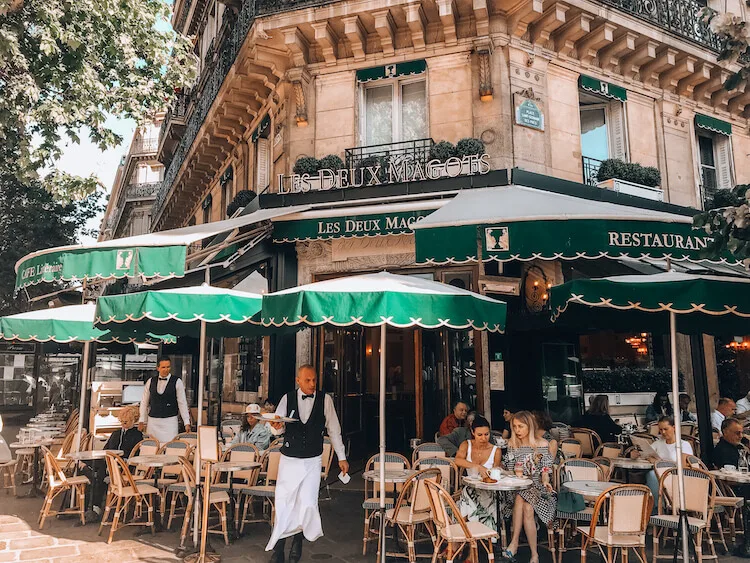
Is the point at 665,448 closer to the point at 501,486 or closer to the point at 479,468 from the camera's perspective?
the point at 479,468

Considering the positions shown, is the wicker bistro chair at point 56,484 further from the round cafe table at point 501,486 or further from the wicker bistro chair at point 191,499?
the round cafe table at point 501,486

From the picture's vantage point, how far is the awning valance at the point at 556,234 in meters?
6.08

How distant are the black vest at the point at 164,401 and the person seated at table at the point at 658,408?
311 inches

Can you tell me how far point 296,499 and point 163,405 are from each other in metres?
3.33

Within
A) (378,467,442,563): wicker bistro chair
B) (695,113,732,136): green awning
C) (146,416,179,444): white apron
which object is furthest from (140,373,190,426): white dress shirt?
(695,113,732,136): green awning

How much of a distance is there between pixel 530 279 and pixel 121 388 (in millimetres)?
7814

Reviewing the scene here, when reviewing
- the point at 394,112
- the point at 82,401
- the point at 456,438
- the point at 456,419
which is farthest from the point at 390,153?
the point at 82,401

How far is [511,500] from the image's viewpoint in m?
5.99

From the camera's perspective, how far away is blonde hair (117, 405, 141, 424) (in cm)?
758

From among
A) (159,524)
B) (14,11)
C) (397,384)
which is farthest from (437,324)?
(397,384)

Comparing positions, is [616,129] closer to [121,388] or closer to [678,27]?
[678,27]

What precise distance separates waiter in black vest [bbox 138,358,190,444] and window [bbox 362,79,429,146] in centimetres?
524

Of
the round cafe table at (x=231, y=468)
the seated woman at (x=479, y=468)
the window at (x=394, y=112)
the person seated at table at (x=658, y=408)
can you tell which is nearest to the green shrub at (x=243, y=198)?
the window at (x=394, y=112)

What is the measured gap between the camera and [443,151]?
9.73m
